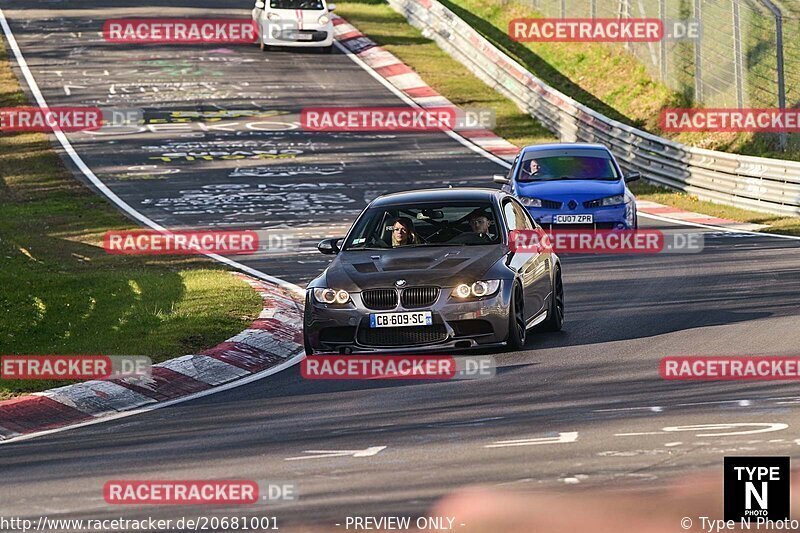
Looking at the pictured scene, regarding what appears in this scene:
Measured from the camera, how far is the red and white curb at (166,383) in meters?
11.4

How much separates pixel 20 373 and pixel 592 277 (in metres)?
8.29

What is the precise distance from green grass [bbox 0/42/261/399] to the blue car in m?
4.82

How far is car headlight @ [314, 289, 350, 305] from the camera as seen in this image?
13102mm

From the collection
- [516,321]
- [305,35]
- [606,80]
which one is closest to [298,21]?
[305,35]

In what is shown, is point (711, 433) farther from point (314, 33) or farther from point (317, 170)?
point (314, 33)

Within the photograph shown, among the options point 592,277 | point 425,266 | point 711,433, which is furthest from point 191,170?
point 711,433

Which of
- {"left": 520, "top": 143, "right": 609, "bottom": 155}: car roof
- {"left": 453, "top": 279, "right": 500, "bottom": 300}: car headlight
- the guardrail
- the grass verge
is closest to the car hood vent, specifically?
{"left": 453, "top": 279, "right": 500, "bottom": 300}: car headlight

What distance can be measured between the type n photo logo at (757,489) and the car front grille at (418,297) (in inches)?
195

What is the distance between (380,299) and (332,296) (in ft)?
1.49

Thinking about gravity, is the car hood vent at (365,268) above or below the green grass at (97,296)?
above

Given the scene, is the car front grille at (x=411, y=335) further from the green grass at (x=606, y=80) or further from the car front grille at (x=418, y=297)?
the green grass at (x=606, y=80)

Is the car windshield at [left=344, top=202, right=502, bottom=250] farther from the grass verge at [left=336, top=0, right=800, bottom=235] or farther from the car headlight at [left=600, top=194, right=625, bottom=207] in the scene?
the grass verge at [left=336, top=0, right=800, bottom=235]

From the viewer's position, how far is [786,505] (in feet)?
24.2

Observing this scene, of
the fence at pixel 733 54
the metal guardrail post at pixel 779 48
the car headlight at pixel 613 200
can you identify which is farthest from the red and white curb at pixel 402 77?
the car headlight at pixel 613 200
